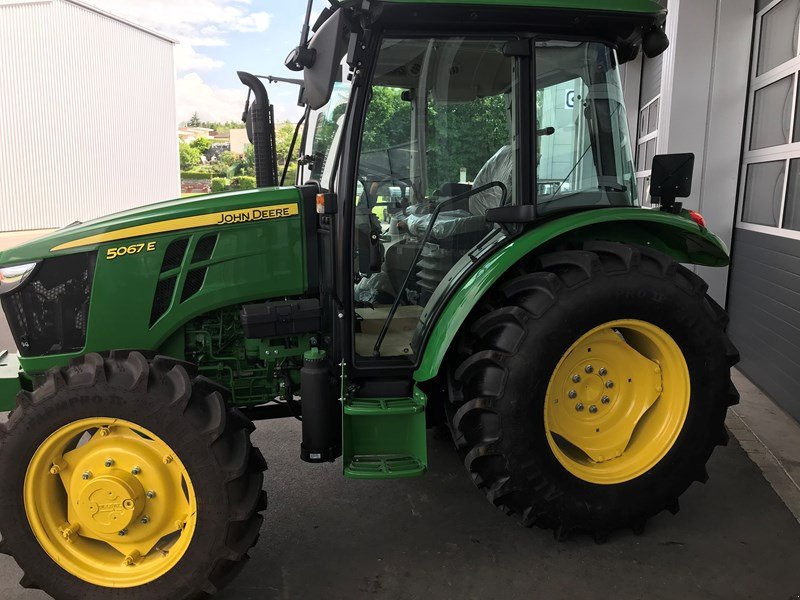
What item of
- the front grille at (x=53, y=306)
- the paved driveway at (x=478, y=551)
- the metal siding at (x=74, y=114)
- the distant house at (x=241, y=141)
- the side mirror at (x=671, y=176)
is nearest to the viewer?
the paved driveway at (x=478, y=551)

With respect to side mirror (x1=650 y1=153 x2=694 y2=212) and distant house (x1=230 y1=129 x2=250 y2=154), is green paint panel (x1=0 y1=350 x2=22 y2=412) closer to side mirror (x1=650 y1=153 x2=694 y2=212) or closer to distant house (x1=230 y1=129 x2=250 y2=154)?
distant house (x1=230 y1=129 x2=250 y2=154)

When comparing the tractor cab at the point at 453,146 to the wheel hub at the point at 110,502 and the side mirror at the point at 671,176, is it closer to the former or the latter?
the side mirror at the point at 671,176

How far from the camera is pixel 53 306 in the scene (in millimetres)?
2623

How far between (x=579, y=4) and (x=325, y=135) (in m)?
1.26

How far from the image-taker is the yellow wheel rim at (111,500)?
2322 millimetres

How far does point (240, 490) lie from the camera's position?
2.35 m

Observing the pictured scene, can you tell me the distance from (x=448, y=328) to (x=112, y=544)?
1564 millimetres

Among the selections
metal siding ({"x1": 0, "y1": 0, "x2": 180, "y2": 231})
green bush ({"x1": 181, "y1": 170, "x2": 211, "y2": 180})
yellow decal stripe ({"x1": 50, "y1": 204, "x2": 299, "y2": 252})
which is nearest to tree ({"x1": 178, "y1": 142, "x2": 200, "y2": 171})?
green bush ({"x1": 181, "y1": 170, "x2": 211, "y2": 180})

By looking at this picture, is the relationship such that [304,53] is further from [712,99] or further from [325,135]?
[712,99]

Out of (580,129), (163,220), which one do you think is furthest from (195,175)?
(580,129)

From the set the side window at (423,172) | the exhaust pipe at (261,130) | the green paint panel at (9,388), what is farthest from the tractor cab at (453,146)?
the green paint panel at (9,388)

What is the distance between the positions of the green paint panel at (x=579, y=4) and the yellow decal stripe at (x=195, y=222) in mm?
967

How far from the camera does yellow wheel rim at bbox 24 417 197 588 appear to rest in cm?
232

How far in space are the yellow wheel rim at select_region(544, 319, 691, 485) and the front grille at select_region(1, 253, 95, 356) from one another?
2.07m
